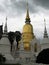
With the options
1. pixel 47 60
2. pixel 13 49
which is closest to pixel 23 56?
pixel 13 49

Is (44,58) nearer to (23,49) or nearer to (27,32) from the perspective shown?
(23,49)

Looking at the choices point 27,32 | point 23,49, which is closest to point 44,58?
point 23,49

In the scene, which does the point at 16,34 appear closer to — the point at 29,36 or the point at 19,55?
the point at 29,36

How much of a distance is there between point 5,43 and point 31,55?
16.6 ft

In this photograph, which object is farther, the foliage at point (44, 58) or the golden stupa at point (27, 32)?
the golden stupa at point (27, 32)

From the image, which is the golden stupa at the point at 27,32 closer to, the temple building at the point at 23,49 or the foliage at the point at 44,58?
the temple building at the point at 23,49

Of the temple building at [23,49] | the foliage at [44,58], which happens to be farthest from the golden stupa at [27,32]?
the foliage at [44,58]

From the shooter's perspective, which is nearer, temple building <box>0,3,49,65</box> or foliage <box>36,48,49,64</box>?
foliage <box>36,48,49,64</box>

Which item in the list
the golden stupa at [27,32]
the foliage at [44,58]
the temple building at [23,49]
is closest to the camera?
the foliage at [44,58]

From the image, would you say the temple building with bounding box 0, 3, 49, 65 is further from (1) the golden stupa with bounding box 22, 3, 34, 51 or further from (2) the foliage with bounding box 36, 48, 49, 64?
(2) the foliage with bounding box 36, 48, 49, 64

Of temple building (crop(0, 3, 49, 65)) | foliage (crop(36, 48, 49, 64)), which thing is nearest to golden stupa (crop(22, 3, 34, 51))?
temple building (crop(0, 3, 49, 65))

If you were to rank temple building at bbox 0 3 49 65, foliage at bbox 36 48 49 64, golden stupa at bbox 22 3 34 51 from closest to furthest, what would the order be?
foliage at bbox 36 48 49 64, temple building at bbox 0 3 49 65, golden stupa at bbox 22 3 34 51

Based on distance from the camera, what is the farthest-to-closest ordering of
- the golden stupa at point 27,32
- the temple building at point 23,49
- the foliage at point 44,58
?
1. the golden stupa at point 27,32
2. the temple building at point 23,49
3. the foliage at point 44,58

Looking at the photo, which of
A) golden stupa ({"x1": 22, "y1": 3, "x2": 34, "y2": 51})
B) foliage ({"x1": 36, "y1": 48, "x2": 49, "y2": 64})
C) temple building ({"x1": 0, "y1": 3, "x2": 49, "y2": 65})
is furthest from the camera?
golden stupa ({"x1": 22, "y1": 3, "x2": 34, "y2": 51})
